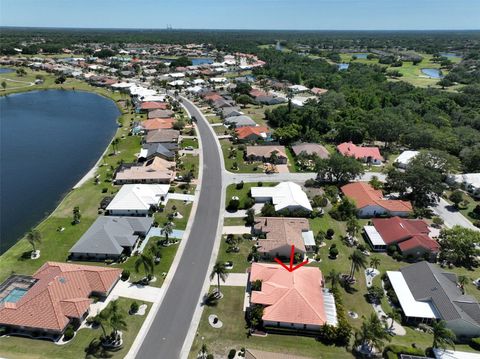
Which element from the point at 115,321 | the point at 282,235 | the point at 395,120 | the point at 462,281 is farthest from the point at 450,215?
the point at 115,321

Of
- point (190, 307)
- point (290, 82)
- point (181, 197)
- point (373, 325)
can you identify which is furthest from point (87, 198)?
point (290, 82)

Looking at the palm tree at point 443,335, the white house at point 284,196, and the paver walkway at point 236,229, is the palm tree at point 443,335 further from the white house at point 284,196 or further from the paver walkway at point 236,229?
the paver walkway at point 236,229

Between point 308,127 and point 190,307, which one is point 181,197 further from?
point 308,127

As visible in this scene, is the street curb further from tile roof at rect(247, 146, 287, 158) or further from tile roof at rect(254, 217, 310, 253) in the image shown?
tile roof at rect(247, 146, 287, 158)

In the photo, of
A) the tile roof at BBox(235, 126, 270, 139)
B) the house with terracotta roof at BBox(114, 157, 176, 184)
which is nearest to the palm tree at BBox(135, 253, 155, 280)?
the house with terracotta roof at BBox(114, 157, 176, 184)

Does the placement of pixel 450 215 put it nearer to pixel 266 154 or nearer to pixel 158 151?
pixel 266 154

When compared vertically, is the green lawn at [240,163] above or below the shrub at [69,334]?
above

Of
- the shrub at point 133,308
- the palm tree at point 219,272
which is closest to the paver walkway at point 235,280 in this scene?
the palm tree at point 219,272
